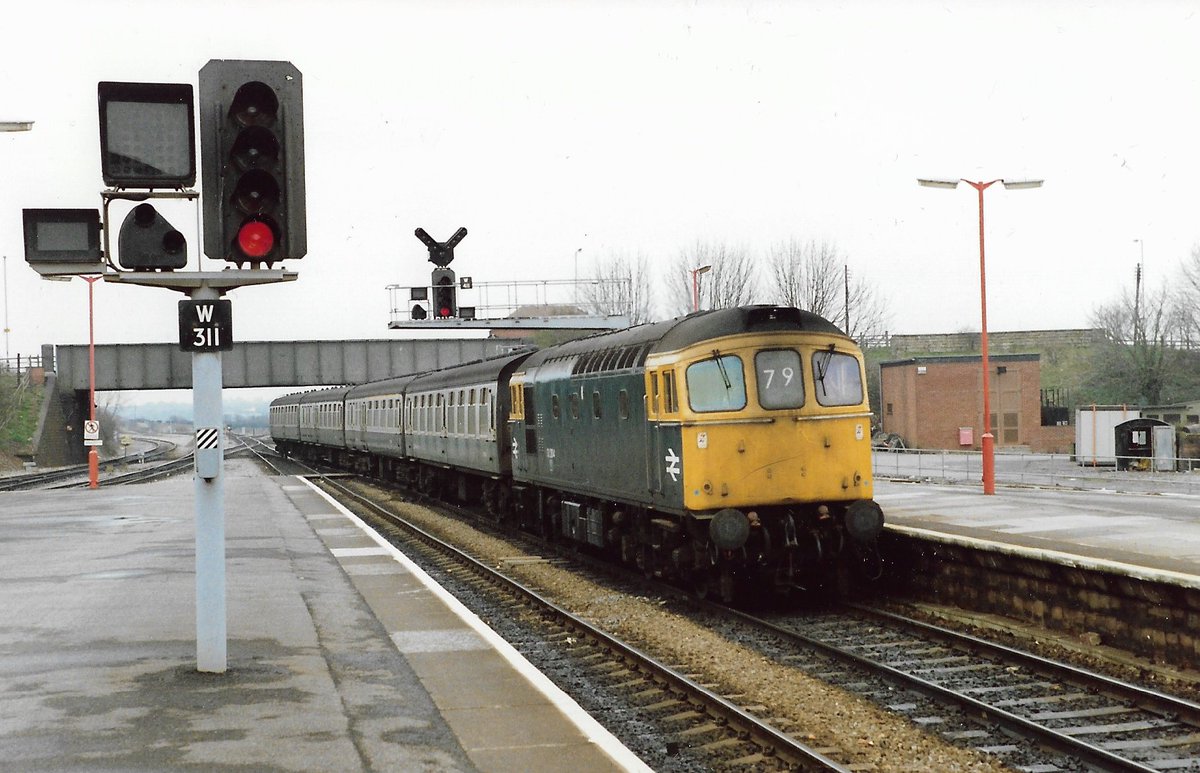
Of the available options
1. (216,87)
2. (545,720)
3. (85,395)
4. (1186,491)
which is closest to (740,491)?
(545,720)

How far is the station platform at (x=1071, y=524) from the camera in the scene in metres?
13.2

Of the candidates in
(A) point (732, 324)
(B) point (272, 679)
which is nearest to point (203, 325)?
(B) point (272, 679)

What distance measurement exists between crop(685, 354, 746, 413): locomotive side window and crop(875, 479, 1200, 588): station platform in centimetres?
323

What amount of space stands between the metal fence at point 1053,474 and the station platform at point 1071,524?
5098 mm

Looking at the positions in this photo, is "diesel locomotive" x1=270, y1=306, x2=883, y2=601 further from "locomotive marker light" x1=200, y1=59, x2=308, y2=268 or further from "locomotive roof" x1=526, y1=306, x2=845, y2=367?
"locomotive marker light" x1=200, y1=59, x2=308, y2=268

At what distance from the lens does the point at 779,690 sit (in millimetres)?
10398

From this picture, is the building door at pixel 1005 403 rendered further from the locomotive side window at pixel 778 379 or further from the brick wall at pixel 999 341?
the locomotive side window at pixel 778 379

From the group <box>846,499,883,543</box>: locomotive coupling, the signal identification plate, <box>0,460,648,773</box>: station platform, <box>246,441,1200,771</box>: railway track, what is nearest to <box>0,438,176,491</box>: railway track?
<box>0,460,648,773</box>: station platform

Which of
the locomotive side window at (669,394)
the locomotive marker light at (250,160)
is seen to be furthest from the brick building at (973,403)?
the locomotive marker light at (250,160)

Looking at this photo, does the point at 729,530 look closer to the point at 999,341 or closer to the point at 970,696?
the point at 970,696

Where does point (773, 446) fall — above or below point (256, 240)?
below

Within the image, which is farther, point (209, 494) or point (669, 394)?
point (669, 394)

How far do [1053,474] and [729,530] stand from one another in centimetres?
2576

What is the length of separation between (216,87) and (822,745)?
609cm
